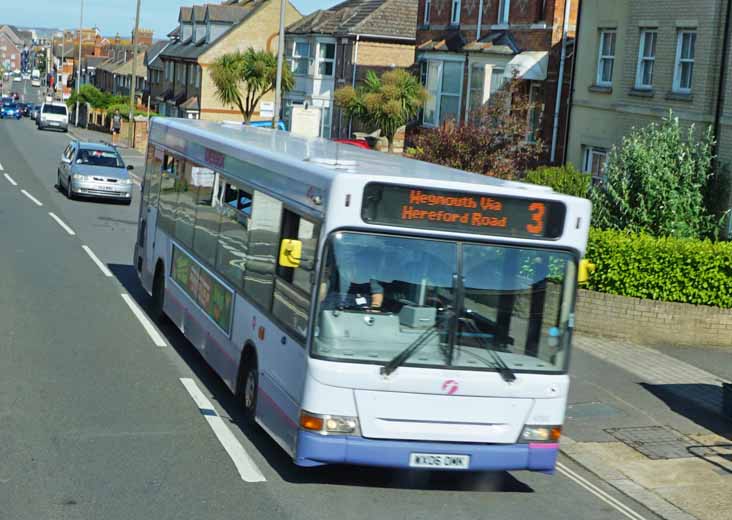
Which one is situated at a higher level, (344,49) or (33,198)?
(344,49)

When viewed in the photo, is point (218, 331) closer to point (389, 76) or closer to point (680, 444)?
point (680, 444)

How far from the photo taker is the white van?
75875mm

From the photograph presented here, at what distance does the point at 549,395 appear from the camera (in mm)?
9188

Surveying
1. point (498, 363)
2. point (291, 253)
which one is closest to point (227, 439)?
point (291, 253)

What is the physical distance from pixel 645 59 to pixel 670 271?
31.6 feet

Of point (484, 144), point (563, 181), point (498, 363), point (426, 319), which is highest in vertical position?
point (484, 144)

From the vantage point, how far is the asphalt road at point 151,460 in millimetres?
8766

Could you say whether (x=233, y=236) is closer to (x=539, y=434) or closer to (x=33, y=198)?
(x=539, y=434)

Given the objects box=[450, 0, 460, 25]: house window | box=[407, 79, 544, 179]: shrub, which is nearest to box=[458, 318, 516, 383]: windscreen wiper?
box=[407, 79, 544, 179]: shrub

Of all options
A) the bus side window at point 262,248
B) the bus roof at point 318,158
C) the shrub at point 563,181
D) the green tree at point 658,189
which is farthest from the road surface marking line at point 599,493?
the shrub at point 563,181

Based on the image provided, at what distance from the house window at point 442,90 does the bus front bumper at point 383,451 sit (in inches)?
1100

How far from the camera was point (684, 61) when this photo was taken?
2422 cm

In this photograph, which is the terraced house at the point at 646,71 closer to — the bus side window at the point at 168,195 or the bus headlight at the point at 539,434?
the bus side window at the point at 168,195

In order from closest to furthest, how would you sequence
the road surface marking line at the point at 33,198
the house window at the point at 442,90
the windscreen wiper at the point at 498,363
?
the windscreen wiper at the point at 498,363 < the road surface marking line at the point at 33,198 < the house window at the point at 442,90
